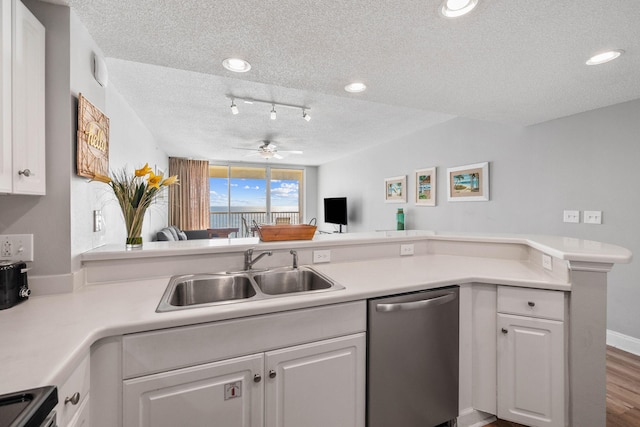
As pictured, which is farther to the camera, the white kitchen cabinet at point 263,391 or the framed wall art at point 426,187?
the framed wall art at point 426,187

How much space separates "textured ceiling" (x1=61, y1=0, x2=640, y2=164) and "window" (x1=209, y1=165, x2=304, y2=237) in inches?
184

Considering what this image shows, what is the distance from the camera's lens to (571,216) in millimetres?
2814

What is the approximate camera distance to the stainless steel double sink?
4.86 feet

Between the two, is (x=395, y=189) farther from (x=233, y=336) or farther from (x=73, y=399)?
(x=73, y=399)

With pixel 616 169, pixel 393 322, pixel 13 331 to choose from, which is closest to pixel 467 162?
pixel 616 169

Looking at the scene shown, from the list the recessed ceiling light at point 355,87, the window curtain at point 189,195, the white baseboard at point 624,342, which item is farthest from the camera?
the window curtain at point 189,195

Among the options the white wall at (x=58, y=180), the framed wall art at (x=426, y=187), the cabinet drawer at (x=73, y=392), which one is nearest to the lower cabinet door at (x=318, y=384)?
the cabinet drawer at (x=73, y=392)

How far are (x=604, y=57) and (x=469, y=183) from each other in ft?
6.61

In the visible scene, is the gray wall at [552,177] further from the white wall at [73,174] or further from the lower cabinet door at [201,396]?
the white wall at [73,174]

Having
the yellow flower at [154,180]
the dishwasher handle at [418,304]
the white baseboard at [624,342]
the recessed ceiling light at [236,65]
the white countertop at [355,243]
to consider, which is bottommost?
the white baseboard at [624,342]

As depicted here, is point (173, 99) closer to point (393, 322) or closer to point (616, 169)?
point (393, 322)

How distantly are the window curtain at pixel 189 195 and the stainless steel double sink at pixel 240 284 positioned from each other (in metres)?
5.99

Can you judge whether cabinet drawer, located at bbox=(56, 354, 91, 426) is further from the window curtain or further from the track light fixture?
the window curtain

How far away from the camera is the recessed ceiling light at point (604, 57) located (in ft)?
5.61
